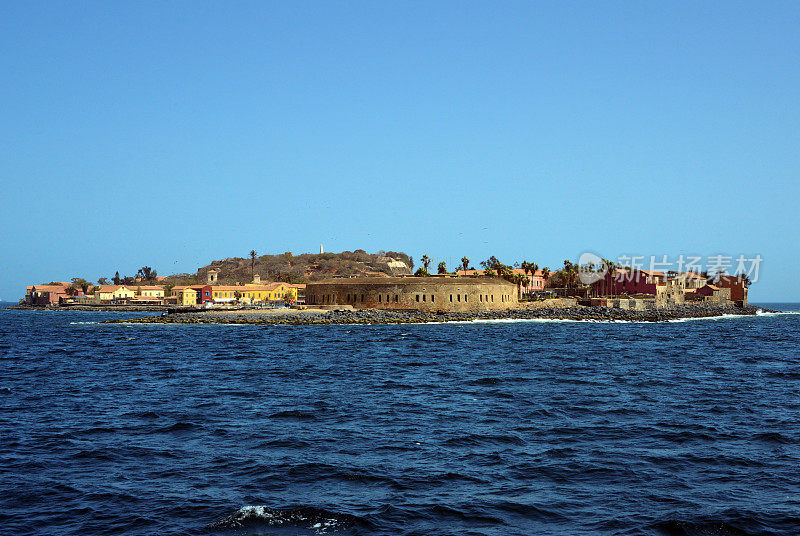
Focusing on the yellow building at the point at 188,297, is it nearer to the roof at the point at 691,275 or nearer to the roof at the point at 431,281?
the roof at the point at 431,281

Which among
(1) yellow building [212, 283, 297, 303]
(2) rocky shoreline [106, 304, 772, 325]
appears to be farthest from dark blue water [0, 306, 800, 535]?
(1) yellow building [212, 283, 297, 303]

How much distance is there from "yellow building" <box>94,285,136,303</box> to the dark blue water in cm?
11421

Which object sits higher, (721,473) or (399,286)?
(399,286)

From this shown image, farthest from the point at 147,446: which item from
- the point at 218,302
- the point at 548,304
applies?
the point at 218,302

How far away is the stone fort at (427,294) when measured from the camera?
84562 mm

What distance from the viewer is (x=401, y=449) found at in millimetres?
15586

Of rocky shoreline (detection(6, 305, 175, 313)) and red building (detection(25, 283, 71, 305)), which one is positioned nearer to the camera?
rocky shoreline (detection(6, 305, 175, 313))

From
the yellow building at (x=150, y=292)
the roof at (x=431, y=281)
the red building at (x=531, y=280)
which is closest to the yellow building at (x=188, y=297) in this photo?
the yellow building at (x=150, y=292)

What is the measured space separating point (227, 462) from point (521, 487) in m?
6.09

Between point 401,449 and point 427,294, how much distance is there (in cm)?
6906

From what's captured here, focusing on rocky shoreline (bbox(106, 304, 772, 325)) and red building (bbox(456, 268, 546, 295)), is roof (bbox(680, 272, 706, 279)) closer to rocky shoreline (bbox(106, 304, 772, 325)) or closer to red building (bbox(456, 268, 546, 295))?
red building (bbox(456, 268, 546, 295))

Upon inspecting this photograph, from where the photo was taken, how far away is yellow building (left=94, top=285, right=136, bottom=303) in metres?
141

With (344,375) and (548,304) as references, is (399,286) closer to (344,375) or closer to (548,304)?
(548,304)

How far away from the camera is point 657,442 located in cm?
1625
